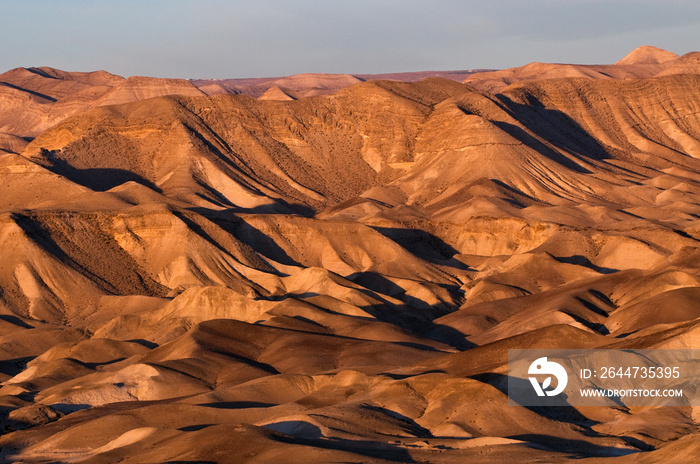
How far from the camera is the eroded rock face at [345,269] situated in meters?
40.4

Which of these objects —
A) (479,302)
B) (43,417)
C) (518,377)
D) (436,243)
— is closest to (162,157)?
(436,243)

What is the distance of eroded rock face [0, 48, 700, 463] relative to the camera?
133ft

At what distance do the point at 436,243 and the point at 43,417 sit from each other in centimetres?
6052

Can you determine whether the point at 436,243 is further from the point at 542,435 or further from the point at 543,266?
the point at 542,435

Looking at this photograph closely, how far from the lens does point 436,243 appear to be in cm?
10425

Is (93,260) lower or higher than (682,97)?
lower

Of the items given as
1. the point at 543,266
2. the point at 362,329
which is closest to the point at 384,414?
the point at 362,329

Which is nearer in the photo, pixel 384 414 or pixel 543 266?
pixel 384 414

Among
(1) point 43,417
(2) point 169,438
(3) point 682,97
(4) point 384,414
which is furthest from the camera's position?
(3) point 682,97

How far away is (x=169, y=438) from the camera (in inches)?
1475

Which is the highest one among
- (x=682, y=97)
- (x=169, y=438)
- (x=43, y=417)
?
(x=682, y=97)

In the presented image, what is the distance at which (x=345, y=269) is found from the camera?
309 ft

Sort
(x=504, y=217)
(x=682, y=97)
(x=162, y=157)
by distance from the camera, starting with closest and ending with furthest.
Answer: (x=504, y=217)
(x=162, y=157)
(x=682, y=97)

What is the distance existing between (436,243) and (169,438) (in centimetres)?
6867
